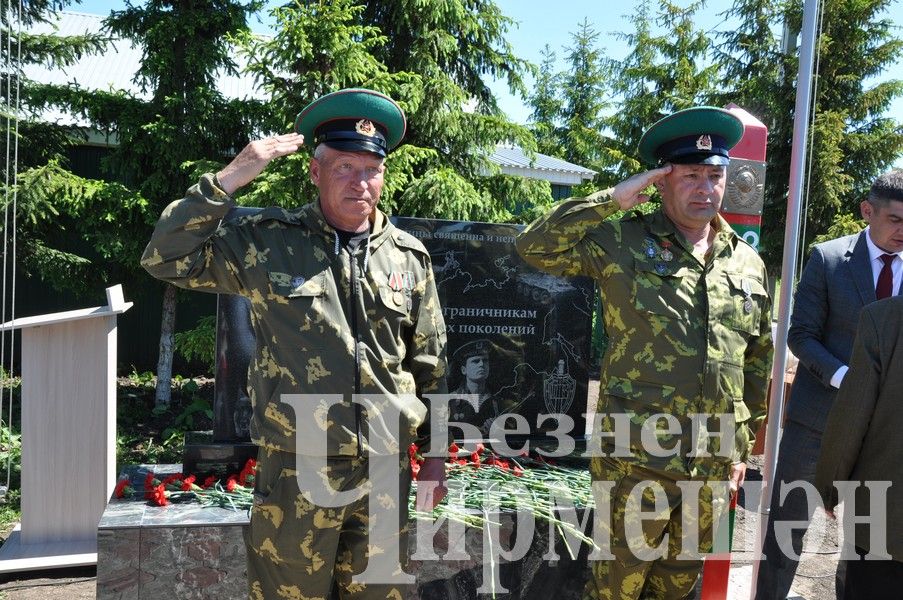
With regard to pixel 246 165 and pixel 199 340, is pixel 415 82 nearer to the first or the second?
pixel 199 340

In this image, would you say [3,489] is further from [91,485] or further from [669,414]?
[669,414]

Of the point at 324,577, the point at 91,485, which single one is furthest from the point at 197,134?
the point at 324,577

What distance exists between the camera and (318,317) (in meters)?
2.42

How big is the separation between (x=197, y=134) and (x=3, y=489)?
3.74 meters

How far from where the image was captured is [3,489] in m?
5.21

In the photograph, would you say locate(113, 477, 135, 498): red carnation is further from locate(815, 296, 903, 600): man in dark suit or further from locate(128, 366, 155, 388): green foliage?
locate(128, 366, 155, 388): green foliage

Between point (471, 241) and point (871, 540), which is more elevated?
point (471, 241)

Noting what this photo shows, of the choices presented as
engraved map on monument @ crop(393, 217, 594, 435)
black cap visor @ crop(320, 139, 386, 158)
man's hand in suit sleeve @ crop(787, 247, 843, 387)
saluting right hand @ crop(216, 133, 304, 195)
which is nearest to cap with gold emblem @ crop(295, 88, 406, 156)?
Answer: black cap visor @ crop(320, 139, 386, 158)

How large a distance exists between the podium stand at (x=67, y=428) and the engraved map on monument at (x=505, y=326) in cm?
178

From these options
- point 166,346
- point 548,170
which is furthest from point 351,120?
point 548,170

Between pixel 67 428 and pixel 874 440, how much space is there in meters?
3.81

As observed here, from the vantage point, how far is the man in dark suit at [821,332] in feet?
10.0

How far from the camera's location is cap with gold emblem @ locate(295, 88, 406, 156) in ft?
8.16

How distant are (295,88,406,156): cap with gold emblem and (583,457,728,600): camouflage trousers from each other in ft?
4.68
